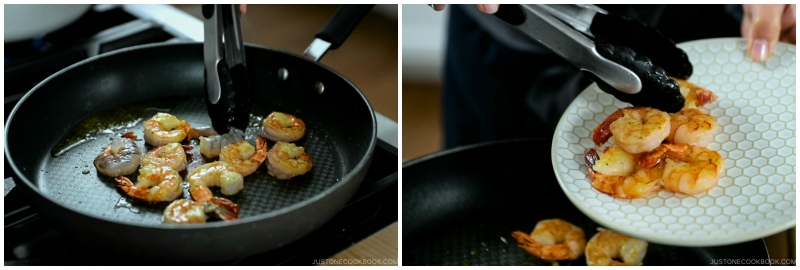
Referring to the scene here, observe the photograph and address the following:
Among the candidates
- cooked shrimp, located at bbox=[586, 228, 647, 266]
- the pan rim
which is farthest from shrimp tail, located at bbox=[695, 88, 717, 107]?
the pan rim

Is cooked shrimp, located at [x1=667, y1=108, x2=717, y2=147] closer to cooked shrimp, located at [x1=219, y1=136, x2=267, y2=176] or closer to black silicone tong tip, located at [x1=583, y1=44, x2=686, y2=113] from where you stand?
black silicone tong tip, located at [x1=583, y1=44, x2=686, y2=113]

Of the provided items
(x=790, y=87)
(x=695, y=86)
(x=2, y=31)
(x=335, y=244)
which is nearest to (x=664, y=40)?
(x=695, y=86)

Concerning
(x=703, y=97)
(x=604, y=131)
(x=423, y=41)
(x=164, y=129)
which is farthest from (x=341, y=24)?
(x=423, y=41)

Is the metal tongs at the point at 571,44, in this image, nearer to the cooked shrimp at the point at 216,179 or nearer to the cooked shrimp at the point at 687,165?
the cooked shrimp at the point at 687,165

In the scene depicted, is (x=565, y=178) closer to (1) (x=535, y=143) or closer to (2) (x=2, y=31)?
(1) (x=535, y=143)

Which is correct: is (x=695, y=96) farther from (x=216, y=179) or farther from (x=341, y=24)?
(x=216, y=179)
